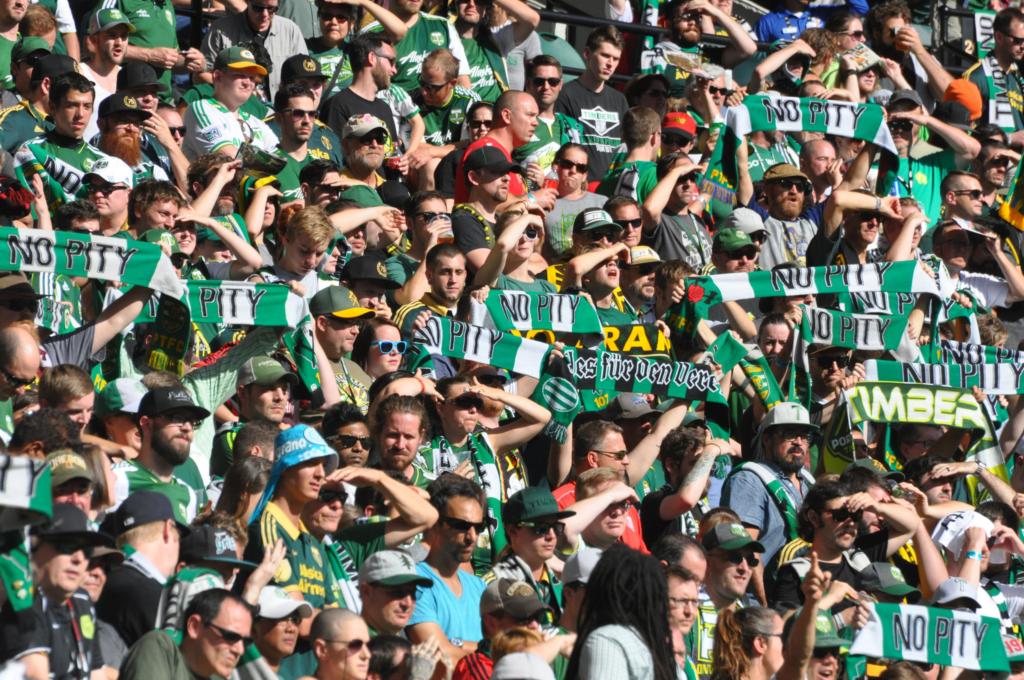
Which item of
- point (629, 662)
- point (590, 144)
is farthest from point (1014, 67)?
point (629, 662)

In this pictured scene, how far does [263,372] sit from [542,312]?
6.27 feet

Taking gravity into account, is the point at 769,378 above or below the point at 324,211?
below

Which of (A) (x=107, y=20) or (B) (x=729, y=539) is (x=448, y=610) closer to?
(B) (x=729, y=539)

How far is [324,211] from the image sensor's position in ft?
36.1

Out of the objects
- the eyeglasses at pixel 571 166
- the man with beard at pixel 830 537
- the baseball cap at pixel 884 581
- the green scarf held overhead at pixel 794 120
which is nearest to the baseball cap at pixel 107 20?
the eyeglasses at pixel 571 166

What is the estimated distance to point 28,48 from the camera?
1198cm

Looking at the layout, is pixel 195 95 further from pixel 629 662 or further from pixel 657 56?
pixel 629 662

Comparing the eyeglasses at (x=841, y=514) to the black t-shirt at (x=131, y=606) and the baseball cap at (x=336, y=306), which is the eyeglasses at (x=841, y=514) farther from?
the black t-shirt at (x=131, y=606)

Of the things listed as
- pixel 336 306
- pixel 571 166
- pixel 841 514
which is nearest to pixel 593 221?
pixel 571 166

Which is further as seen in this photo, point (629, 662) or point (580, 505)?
point (580, 505)

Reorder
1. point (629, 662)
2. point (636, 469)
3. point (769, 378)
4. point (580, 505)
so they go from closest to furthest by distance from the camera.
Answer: point (629, 662), point (580, 505), point (636, 469), point (769, 378)

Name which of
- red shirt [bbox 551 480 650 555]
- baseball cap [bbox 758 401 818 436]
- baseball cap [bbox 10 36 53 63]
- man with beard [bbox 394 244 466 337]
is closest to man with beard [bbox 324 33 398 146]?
baseball cap [bbox 10 36 53 63]

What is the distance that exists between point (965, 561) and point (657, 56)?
5990mm

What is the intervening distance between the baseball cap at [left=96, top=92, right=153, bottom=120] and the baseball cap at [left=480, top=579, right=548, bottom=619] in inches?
165
